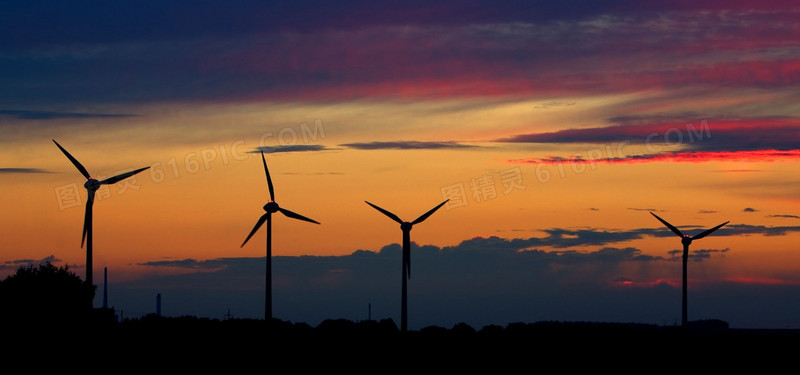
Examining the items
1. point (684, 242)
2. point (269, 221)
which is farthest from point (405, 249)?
point (684, 242)

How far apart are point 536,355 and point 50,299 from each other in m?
83.0

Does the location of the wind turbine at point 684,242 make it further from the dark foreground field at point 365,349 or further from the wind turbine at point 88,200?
the wind turbine at point 88,200

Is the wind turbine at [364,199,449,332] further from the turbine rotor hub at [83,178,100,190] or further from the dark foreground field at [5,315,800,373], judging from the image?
the turbine rotor hub at [83,178,100,190]

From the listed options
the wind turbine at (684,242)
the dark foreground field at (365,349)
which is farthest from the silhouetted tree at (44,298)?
the wind turbine at (684,242)

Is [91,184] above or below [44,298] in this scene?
above

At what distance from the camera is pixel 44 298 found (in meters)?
186

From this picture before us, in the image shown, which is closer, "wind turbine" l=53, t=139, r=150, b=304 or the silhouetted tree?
"wind turbine" l=53, t=139, r=150, b=304

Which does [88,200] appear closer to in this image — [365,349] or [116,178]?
[116,178]

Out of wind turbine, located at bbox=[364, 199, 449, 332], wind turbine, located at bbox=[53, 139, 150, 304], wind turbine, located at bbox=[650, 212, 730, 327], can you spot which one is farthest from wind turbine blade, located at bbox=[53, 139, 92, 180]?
wind turbine, located at bbox=[650, 212, 730, 327]

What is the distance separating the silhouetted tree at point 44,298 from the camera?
569 ft

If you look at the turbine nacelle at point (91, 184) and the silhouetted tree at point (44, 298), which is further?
the silhouetted tree at point (44, 298)

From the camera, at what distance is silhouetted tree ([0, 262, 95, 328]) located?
569ft

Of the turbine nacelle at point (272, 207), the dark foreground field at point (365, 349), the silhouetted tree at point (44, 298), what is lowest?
the dark foreground field at point (365, 349)

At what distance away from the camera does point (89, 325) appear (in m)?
173
